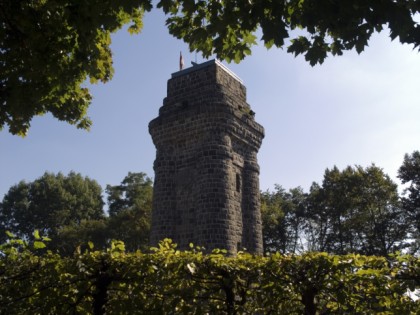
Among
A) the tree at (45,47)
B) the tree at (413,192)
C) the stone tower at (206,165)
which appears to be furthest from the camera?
the tree at (413,192)

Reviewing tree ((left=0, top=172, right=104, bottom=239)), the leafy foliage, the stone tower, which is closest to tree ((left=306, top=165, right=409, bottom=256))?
the stone tower

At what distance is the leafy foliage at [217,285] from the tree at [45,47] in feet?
10.0

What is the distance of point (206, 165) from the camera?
14.8m

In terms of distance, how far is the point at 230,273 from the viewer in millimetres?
5320

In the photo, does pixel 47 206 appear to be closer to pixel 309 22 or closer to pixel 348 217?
pixel 348 217

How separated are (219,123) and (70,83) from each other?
8279 mm

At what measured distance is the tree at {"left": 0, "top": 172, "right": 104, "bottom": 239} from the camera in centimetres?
4047

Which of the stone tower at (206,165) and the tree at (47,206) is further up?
the tree at (47,206)

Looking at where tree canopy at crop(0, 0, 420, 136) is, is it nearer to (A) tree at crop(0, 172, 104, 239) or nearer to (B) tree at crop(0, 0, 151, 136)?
(B) tree at crop(0, 0, 151, 136)

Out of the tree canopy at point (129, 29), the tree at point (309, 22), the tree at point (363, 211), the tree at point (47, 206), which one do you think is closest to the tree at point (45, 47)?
the tree canopy at point (129, 29)

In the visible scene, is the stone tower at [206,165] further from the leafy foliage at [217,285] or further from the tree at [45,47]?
the leafy foliage at [217,285]

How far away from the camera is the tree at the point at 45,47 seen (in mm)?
5984

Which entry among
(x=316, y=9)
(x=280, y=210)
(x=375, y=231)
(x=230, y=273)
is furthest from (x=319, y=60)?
(x=280, y=210)

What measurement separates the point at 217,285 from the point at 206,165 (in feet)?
31.3
